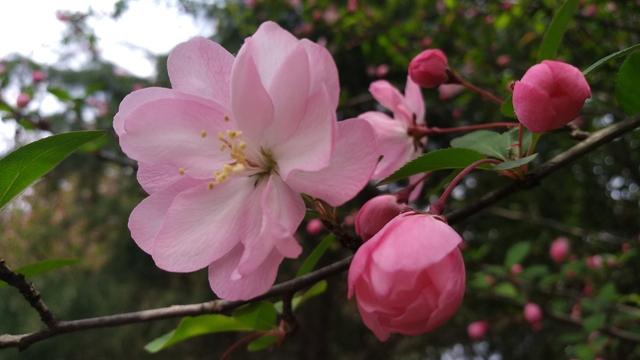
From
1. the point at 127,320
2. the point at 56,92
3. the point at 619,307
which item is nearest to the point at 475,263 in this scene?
the point at 619,307

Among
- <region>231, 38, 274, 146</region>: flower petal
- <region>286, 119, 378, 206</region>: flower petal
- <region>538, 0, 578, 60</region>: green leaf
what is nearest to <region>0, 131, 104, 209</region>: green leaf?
<region>231, 38, 274, 146</region>: flower petal

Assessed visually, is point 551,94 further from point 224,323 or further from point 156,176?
point 224,323

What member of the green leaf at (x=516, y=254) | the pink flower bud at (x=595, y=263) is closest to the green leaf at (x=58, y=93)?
the green leaf at (x=516, y=254)

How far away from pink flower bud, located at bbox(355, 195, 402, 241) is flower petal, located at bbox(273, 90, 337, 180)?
0.09 meters

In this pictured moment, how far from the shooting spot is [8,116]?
6.66ft

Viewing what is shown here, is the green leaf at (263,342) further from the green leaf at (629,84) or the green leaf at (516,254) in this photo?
the green leaf at (516,254)

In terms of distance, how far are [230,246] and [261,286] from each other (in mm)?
59

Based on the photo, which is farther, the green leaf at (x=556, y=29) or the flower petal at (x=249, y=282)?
the green leaf at (x=556, y=29)

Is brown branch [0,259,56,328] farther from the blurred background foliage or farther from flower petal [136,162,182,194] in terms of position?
the blurred background foliage

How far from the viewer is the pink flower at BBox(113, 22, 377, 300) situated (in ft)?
1.76

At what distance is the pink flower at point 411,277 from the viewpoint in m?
0.46

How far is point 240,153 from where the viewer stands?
0.62 meters

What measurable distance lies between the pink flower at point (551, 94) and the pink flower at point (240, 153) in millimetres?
171

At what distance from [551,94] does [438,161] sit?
0.13m
